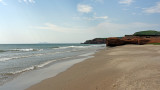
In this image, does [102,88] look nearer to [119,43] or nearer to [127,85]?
[127,85]

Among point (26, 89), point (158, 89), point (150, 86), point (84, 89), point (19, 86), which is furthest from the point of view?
point (19, 86)

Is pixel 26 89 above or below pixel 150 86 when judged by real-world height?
below

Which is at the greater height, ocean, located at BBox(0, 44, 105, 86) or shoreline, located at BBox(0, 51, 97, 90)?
ocean, located at BBox(0, 44, 105, 86)

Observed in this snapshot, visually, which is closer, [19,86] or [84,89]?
[84,89]

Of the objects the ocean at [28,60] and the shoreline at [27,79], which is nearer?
the shoreline at [27,79]

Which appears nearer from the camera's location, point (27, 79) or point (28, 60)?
point (27, 79)

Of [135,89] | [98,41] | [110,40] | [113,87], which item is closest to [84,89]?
[113,87]

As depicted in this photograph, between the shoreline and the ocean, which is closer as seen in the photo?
the shoreline

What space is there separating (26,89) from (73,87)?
2145 millimetres

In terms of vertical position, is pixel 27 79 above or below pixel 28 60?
below

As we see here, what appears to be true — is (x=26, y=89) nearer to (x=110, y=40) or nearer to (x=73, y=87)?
(x=73, y=87)

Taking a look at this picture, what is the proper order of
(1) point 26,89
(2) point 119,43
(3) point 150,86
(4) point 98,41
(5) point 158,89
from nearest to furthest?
(5) point 158,89
(3) point 150,86
(1) point 26,89
(2) point 119,43
(4) point 98,41

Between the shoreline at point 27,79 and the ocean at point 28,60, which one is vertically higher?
the ocean at point 28,60

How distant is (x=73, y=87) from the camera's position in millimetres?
5520
